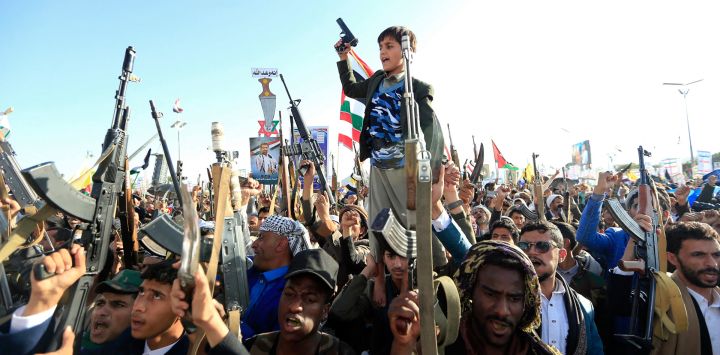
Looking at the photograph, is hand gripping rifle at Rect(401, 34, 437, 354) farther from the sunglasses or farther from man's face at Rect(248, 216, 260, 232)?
man's face at Rect(248, 216, 260, 232)

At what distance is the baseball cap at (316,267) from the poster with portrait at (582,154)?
2775 cm

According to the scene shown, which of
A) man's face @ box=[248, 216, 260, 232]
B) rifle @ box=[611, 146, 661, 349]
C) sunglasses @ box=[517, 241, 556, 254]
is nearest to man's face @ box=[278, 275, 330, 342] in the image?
sunglasses @ box=[517, 241, 556, 254]

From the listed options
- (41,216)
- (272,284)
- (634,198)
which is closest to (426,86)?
(272,284)

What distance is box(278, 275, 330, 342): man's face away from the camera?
8.21 ft

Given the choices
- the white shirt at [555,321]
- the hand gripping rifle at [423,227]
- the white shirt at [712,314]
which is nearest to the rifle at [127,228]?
the hand gripping rifle at [423,227]

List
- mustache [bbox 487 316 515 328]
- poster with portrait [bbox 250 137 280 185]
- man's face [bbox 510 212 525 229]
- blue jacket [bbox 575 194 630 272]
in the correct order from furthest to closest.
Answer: poster with portrait [bbox 250 137 280 185] < man's face [bbox 510 212 525 229] < blue jacket [bbox 575 194 630 272] < mustache [bbox 487 316 515 328]

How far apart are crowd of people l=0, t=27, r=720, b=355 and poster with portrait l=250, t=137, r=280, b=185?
6.95 metres

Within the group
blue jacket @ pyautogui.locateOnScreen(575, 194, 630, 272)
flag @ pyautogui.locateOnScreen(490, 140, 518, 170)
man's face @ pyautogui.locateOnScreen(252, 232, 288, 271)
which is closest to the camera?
man's face @ pyautogui.locateOnScreen(252, 232, 288, 271)

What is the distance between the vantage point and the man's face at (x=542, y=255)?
3.34 m

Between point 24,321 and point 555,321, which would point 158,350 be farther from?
point 555,321

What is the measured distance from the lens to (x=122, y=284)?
2.70m

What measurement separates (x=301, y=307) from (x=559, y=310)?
191cm

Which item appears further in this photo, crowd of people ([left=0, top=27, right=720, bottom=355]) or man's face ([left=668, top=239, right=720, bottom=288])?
man's face ([left=668, top=239, right=720, bottom=288])

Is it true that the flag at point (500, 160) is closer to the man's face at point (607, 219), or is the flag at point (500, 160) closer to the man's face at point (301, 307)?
the man's face at point (607, 219)
